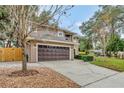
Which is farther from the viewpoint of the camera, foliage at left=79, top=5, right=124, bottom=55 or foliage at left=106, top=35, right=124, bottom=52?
foliage at left=79, top=5, right=124, bottom=55

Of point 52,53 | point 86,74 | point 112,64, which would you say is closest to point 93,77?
point 86,74

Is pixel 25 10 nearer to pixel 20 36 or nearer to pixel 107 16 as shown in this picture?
pixel 20 36

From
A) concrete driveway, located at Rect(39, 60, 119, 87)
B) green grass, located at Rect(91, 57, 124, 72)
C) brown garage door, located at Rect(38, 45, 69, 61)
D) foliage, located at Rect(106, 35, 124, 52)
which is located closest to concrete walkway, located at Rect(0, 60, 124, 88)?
concrete driveway, located at Rect(39, 60, 119, 87)

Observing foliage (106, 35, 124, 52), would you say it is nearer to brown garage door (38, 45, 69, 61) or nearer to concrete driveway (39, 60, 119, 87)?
brown garage door (38, 45, 69, 61)

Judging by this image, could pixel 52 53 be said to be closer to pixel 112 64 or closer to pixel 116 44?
pixel 112 64

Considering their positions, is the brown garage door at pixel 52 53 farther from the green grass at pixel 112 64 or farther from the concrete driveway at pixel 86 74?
the concrete driveway at pixel 86 74

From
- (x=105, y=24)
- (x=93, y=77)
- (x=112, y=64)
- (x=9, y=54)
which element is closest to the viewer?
(x=93, y=77)

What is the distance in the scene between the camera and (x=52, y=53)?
21375 millimetres

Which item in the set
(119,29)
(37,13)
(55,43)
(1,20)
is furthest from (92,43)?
(37,13)

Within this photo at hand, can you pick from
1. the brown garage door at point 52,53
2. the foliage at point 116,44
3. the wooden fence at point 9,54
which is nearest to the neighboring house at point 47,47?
the brown garage door at point 52,53

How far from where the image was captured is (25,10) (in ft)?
35.7

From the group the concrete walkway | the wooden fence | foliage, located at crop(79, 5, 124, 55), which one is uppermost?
foliage, located at crop(79, 5, 124, 55)

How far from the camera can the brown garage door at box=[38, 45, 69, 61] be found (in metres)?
20.3
